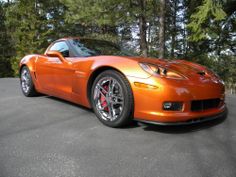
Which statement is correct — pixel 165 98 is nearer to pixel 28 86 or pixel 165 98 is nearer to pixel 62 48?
pixel 62 48

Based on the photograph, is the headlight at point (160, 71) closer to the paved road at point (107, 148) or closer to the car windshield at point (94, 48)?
the paved road at point (107, 148)

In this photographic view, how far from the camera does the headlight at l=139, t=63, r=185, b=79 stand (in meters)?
2.94

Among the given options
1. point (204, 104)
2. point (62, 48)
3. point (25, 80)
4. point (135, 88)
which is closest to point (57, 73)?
point (62, 48)

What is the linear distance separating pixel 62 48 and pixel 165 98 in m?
2.17

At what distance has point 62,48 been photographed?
14.2ft

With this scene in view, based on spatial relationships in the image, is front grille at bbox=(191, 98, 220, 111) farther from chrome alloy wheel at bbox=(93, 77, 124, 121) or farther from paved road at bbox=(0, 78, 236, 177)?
chrome alloy wheel at bbox=(93, 77, 124, 121)

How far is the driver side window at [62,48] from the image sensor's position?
13.5 feet

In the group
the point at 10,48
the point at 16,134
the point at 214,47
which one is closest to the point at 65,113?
the point at 16,134

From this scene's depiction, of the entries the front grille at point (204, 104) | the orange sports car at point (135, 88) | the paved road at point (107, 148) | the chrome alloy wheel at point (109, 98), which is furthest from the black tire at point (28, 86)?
the front grille at point (204, 104)

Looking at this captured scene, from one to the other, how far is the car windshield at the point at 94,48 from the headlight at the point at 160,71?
110 centimetres

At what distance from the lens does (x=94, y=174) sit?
2090 millimetres

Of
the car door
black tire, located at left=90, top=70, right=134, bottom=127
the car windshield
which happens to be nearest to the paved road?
black tire, located at left=90, top=70, right=134, bottom=127

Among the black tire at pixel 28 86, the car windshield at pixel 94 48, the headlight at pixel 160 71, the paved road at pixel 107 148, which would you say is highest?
the car windshield at pixel 94 48

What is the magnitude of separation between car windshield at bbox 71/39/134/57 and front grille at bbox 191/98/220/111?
1545 mm
